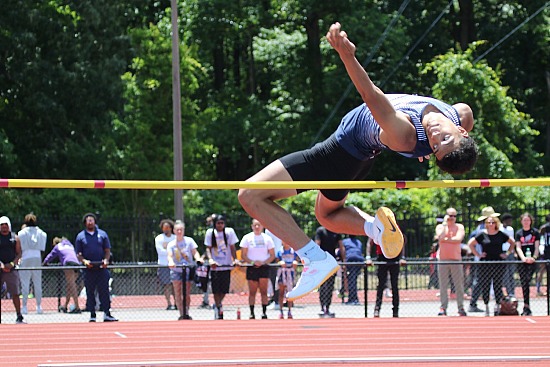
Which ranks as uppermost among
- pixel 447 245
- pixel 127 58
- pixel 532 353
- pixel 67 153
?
pixel 127 58

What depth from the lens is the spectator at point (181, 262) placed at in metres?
13.3

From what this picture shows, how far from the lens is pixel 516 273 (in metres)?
14.5

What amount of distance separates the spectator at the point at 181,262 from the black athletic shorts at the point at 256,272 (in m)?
0.74

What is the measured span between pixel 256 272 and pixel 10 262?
128 inches

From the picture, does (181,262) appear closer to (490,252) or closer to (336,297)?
(336,297)

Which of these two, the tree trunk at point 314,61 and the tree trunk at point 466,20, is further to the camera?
the tree trunk at point 466,20

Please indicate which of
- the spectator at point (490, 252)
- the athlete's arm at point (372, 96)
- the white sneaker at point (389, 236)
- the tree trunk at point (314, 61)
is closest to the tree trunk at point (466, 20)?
the tree trunk at point (314, 61)

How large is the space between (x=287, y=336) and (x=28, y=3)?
54.2ft

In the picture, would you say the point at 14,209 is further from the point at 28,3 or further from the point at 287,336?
the point at 287,336

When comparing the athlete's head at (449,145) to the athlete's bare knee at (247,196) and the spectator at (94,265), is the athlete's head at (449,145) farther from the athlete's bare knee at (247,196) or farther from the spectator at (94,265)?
the spectator at (94,265)

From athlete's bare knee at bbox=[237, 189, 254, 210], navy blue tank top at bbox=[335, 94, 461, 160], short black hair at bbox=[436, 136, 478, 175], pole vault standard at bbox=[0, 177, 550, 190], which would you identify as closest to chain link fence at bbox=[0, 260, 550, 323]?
pole vault standard at bbox=[0, 177, 550, 190]

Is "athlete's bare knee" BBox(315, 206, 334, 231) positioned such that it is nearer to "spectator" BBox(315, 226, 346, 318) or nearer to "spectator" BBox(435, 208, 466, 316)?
"spectator" BBox(435, 208, 466, 316)

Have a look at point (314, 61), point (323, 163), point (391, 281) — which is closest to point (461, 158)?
point (323, 163)

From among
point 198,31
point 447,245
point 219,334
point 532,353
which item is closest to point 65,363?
point 219,334
